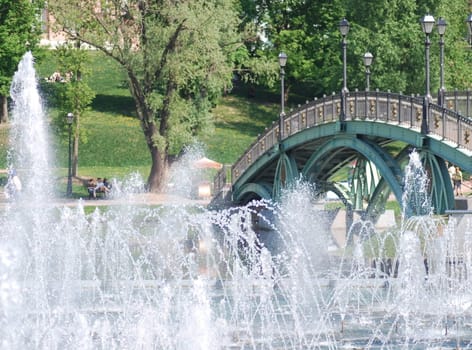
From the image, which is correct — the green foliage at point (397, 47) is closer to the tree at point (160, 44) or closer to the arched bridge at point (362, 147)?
the tree at point (160, 44)

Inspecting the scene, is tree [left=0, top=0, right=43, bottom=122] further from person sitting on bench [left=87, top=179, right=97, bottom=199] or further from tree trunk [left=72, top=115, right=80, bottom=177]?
person sitting on bench [left=87, top=179, right=97, bottom=199]

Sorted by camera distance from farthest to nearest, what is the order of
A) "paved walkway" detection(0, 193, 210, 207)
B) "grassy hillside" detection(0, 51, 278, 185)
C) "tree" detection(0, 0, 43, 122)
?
"tree" detection(0, 0, 43, 122)
"grassy hillside" detection(0, 51, 278, 185)
"paved walkway" detection(0, 193, 210, 207)

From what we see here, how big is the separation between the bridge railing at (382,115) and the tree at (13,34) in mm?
23767

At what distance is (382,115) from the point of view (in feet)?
122

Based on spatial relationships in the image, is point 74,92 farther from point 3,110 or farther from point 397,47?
point 397,47

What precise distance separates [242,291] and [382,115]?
7025 millimetres

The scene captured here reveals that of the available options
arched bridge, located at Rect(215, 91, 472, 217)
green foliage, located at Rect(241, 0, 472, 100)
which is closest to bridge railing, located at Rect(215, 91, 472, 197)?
arched bridge, located at Rect(215, 91, 472, 217)

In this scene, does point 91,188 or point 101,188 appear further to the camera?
point 101,188

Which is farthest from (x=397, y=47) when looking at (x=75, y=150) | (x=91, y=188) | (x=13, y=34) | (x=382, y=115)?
(x=382, y=115)

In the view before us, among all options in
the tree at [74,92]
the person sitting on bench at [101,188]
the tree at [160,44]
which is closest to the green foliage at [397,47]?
the tree at [160,44]

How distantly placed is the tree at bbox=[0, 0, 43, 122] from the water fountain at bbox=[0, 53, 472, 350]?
21.2 meters

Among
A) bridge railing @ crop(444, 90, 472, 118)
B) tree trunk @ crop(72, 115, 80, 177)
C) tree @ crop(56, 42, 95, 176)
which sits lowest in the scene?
bridge railing @ crop(444, 90, 472, 118)

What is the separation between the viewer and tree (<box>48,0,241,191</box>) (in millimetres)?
55812

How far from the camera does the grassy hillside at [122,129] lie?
218 feet
